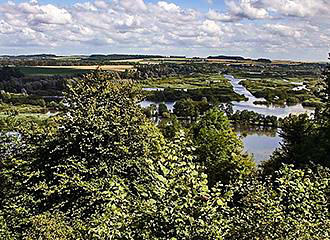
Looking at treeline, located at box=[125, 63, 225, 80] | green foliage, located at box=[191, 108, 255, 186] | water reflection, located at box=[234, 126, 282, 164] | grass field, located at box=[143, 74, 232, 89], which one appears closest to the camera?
green foliage, located at box=[191, 108, 255, 186]

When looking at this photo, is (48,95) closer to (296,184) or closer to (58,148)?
(58,148)

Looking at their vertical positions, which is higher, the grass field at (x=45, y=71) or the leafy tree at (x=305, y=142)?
the leafy tree at (x=305, y=142)

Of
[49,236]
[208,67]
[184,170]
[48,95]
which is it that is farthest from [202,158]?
[208,67]

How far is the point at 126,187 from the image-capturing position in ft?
26.8

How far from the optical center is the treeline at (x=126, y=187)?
584cm

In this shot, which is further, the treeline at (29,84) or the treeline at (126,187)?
the treeline at (29,84)

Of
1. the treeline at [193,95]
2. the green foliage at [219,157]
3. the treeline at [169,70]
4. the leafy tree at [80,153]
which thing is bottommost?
the treeline at [193,95]

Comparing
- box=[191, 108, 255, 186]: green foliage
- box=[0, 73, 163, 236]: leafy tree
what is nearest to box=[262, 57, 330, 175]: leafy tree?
box=[191, 108, 255, 186]: green foliage

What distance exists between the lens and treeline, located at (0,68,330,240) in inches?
230

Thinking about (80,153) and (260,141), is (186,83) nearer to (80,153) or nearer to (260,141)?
(260,141)

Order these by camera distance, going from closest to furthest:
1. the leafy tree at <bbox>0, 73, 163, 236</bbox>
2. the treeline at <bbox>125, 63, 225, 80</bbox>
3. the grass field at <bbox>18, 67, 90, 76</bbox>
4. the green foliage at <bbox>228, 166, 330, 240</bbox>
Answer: the green foliage at <bbox>228, 166, 330, 240</bbox> < the leafy tree at <bbox>0, 73, 163, 236</bbox> < the grass field at <bbox>18, 67, 90, 76</bbox> < the treeline at <bbox>125, 63, 225, 80</bbox>

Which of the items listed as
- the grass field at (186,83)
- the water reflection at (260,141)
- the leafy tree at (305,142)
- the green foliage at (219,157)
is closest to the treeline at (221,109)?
the water reflection at (260,141)

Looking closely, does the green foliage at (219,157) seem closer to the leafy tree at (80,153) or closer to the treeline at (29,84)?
the leafy tree at (80,153)

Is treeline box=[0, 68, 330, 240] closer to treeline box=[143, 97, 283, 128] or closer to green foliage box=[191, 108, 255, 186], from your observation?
green foliage box=[191, 108, 255, 186]
